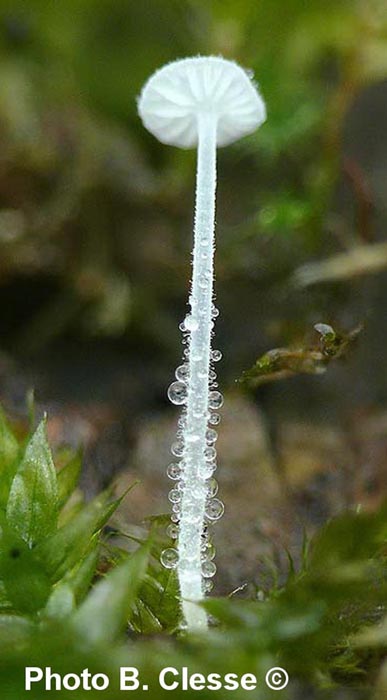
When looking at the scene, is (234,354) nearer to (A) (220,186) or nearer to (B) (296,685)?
(A) (220,186)

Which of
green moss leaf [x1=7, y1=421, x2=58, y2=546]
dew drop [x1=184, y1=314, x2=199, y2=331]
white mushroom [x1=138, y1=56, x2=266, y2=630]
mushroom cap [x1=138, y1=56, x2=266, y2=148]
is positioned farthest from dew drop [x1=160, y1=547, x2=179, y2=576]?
mushroom cap [x1=138, y1=56, x2=266, y2=148]

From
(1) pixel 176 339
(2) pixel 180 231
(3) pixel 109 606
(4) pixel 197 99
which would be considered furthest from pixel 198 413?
(2) pixel 180 231

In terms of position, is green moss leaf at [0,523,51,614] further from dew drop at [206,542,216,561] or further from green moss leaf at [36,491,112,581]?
dew drop at [206,542,216,561]

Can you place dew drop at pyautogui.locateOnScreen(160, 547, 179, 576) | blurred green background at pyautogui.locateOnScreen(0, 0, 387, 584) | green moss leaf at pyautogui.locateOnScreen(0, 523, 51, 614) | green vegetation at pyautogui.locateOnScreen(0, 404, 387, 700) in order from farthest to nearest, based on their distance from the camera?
blurred green background at pyautogui.locateOnScreen(0, 0, 387, 584), dew drop at pyautogui.locateOnScreen(160, 547, 179, 576), green moss leaf at pyautogui.locateOnScreen(0, 523, 51, 614), green vegetation at pyautogui.locateOnScreen(0, 404, 387, 700)

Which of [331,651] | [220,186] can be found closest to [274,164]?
[220,186]

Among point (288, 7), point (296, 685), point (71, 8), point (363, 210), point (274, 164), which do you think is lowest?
point (296, 685)

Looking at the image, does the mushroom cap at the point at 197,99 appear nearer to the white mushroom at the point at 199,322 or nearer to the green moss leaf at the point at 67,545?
the white mushroom at the point at 199,322

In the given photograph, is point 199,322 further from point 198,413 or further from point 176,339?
point 176,339
